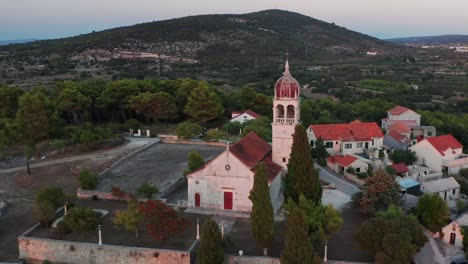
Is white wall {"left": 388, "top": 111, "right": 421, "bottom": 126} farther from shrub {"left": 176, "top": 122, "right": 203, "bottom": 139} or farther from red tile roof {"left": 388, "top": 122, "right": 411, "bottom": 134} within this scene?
shrub {"left": 176, "top": 122, "right": 203, "bottom": 139}

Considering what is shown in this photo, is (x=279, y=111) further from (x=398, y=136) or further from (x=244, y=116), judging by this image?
(x=244, y=116)

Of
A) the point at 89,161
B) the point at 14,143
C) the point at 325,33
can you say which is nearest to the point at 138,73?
the point at 14,143

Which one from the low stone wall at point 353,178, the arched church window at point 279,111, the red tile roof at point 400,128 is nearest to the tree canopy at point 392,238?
the arched church window at point 279,111

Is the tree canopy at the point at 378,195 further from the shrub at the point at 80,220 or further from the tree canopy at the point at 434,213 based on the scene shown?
the shrub at the point at 80,220

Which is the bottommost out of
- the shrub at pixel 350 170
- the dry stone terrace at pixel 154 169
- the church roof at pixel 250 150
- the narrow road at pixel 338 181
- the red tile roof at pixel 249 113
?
the narrow road at pixel 338 181

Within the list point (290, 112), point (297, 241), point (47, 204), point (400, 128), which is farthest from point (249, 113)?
point (297, 241)

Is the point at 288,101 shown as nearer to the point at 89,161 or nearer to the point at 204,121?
the point at 89,161
